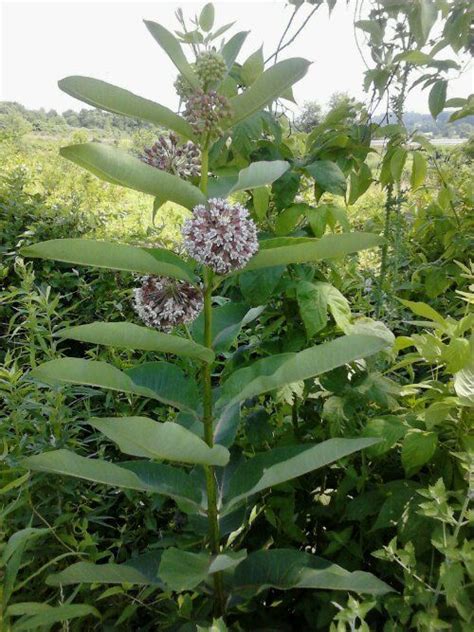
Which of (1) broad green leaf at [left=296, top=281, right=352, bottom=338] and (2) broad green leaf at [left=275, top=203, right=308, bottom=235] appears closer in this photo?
(1) broad green leaf at [left=296, top=281, right=352, bottom=338]

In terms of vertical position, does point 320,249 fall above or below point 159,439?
above

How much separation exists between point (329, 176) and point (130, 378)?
67 cm

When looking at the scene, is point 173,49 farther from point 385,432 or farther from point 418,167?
point 418,167

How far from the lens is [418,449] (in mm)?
1142

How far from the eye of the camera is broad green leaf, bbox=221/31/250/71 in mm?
1085

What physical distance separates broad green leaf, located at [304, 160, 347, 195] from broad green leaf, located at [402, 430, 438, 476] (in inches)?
22.9

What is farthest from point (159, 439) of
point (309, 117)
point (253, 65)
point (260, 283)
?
point (309, 117)

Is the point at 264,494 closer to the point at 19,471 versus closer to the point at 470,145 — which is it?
the point at 19,471

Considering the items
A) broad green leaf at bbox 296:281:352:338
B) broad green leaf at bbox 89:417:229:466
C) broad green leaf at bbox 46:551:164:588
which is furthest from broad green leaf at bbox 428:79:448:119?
broad green leaf at bbox 46:551:164:588

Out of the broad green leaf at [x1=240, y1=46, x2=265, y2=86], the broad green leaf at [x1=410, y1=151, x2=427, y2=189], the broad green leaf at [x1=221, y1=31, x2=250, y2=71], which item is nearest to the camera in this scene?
the broad green leaf at [x1=221, y1=31, x2=250, y2=71]

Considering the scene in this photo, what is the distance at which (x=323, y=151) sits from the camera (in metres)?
1.48

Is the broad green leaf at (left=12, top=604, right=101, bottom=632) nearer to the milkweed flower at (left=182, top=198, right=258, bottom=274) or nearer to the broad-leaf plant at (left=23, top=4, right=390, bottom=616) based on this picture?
the broad-leaf plant at (left=23, top=4, right=390, bottom=616)

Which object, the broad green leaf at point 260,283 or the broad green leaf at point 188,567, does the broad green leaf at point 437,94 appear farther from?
the broad green leaf at point 188,567

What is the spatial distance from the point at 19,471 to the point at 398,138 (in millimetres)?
1423
